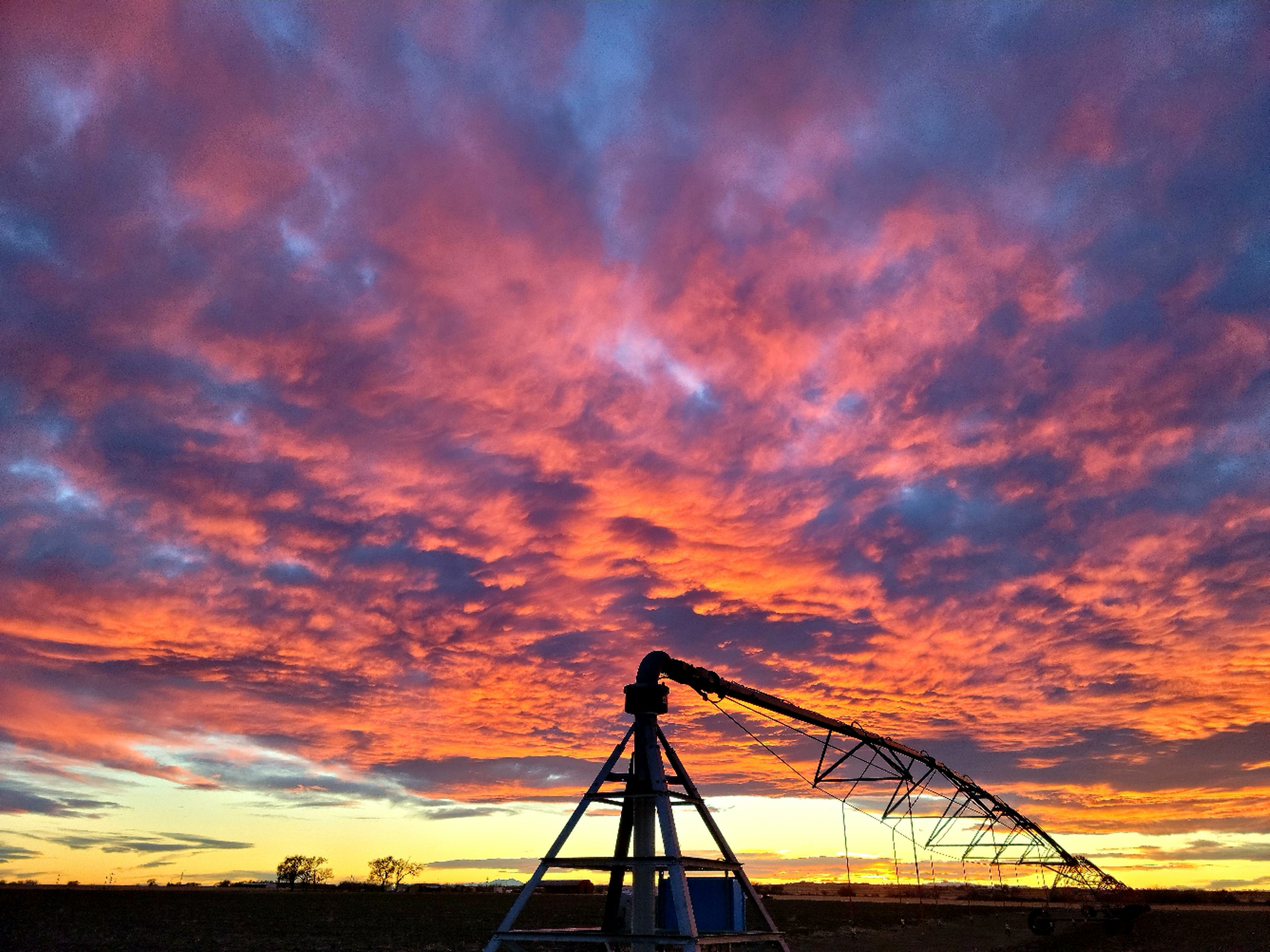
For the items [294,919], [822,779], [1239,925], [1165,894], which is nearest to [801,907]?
[1239,925]

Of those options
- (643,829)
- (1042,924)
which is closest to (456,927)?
(1042,924)

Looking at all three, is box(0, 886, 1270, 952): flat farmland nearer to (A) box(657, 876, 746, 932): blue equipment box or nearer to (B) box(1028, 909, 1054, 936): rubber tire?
(B) box(1028, 909, 1054, 936): rubber tire

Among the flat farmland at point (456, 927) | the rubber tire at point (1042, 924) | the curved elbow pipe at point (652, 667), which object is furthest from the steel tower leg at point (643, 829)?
the rubber tire at point (1042, 924)

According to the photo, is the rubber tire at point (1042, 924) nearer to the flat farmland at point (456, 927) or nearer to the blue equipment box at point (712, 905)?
the flat farmland at point (456, 927)

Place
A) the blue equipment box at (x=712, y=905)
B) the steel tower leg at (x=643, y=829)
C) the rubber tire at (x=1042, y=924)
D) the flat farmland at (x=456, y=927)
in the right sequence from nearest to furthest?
the steel tower leg at (x=643, y=829), the blue equipment box at (x=712, y=905), the flat farmland at (x=456, y=927), the rubber tire at (x=1042, y=924)

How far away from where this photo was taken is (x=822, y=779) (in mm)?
26484

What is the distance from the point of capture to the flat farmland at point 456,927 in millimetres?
53406

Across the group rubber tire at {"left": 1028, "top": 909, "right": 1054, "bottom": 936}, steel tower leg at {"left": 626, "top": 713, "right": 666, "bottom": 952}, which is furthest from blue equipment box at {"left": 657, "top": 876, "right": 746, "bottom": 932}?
rubber tire at {"left": 1028, "top": 909, "right": 1054, "bottom": 936}

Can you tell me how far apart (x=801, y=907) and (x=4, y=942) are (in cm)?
9114

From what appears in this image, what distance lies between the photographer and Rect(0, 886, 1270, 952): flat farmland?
175 ft

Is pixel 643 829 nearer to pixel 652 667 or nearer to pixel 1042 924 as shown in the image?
pixel 652 667

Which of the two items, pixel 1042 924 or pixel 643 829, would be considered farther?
pixel 1042 924

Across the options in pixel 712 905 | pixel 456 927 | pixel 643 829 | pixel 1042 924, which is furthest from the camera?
pixel 456 927

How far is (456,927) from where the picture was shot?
7469 centimetres
